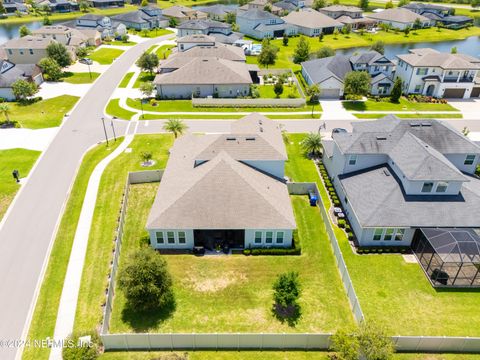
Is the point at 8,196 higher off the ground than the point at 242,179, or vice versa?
the point at 242,179

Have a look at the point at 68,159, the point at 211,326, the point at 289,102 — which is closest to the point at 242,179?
the point at 211,326

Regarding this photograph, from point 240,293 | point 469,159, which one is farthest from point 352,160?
point 240,293

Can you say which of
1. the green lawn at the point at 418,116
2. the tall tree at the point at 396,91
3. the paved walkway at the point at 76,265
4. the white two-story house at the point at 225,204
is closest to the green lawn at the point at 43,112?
the paved walkway at the point at 76,265

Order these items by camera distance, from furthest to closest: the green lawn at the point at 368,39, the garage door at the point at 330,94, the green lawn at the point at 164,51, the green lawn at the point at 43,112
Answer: the green lawn at the point at 368,39 → the green lawn at the point at 164,51 → the garage door at the point at 330,94 → the green lawn at the point at 43,112

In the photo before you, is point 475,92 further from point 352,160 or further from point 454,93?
point 352,160

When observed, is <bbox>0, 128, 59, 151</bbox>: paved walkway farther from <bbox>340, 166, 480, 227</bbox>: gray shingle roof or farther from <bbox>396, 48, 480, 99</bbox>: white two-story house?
<bbox>396, 48, 480, 99</bbox>: white two-story house

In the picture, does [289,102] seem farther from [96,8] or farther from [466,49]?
[96,8]

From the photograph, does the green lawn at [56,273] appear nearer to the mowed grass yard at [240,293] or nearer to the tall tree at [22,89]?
the mowed grass yard at [240,293]
